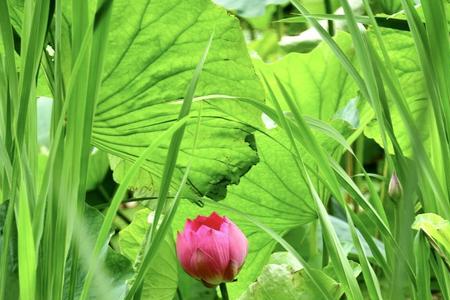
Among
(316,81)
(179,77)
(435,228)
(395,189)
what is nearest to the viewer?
(435,228)

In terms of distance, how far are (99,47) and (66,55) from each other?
0.87ft

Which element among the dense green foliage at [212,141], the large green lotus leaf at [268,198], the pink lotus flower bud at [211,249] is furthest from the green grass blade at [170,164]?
the large green lotus leaf at [268,198]

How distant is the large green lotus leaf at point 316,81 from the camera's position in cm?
90

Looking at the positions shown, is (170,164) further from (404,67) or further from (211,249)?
(404,67)

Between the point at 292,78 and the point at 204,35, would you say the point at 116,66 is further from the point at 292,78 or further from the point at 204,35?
the point at 292,78

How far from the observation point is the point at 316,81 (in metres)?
0.90

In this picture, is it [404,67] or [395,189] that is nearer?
[395,189]

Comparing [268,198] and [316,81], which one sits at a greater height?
[316,81]

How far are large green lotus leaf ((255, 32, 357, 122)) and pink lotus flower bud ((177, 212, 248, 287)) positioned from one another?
10.1 inches

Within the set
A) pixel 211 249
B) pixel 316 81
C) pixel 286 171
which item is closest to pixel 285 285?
pixel 211 249

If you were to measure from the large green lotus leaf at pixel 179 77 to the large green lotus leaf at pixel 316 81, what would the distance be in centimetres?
12

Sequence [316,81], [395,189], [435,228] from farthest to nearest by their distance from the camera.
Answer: [316,81], [395,189], [435,228]

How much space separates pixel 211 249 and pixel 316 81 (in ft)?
0.94

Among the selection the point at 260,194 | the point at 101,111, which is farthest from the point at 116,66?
the point at 260,194
